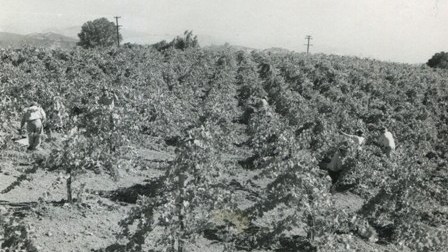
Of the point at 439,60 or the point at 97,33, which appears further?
the point at 97,33

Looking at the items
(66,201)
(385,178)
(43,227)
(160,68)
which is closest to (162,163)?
(66,201)

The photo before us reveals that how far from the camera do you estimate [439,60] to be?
50.5 m

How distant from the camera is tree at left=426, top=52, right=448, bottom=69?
48447 mm

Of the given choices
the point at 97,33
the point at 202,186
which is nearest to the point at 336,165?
the point at 202,186

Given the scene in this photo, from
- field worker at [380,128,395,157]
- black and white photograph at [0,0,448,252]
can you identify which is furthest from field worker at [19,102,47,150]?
field worker at [380,128,395,157]

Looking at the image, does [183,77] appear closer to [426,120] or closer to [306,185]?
[426,120]

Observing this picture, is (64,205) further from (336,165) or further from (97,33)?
(97,33)

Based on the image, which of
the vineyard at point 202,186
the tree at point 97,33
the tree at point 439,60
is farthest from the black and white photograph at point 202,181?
the tree at point 97,33

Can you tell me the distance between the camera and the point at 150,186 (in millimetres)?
9930

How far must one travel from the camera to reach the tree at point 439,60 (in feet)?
159

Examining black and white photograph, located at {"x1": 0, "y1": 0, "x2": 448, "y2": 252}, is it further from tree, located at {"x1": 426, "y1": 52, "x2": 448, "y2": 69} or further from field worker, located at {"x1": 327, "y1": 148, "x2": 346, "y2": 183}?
tree, located at {"x1": 426, "y1": 52, "x2": 448, "y2": 69}

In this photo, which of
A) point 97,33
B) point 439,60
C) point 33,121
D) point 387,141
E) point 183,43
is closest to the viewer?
point 33,121

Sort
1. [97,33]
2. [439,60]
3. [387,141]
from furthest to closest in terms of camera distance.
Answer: [97,33] < [439,60] < [387,141]

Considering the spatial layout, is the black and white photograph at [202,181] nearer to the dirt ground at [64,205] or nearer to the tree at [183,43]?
the dirt ground at [64,205]
